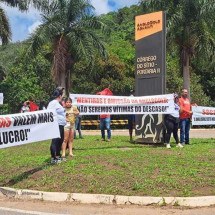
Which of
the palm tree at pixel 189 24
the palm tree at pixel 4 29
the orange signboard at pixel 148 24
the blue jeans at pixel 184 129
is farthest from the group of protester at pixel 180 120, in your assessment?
the palm tree at pixel 4 29

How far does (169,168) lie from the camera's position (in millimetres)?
9867

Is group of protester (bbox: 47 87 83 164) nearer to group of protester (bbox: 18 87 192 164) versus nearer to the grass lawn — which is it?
group of protester (bbox: 18 87 192 164)

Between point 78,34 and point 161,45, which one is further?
point 78,34

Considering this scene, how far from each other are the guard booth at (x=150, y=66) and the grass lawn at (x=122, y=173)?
10.4ft

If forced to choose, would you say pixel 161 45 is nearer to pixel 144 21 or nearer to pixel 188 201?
pixel 144 21

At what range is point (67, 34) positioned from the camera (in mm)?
28312

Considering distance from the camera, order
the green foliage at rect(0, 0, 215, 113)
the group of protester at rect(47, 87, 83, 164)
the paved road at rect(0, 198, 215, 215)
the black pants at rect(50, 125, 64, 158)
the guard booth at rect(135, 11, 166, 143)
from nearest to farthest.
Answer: the paved road at rect(0, 198, 215, 215), the black pants at rect(50, 125, 64, 158), the group of protester at rect(47, 87, 83, 164), the guard booth at rect(135, 11, 166, 143), the green foliage at rect(0, 0, 215, 113)

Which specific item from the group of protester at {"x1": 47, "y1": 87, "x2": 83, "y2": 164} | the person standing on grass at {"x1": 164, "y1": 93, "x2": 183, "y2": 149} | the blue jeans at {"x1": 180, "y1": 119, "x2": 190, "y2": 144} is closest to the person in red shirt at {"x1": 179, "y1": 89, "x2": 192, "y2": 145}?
the blue jeans at {"x1": 180, "y1": 119, "x2": 190, "y2": 144}

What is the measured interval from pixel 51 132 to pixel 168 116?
15.1 ft

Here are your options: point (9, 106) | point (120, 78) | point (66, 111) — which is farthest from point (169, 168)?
point (9, 106)

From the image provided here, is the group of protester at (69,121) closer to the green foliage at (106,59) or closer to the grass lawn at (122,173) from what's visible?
the grass lawn at (122,173)

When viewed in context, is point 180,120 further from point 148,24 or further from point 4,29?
point 4,29

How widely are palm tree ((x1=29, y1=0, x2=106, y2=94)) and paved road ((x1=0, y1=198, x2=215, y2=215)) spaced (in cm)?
1944

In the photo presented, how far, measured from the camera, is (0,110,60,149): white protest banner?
993cm
